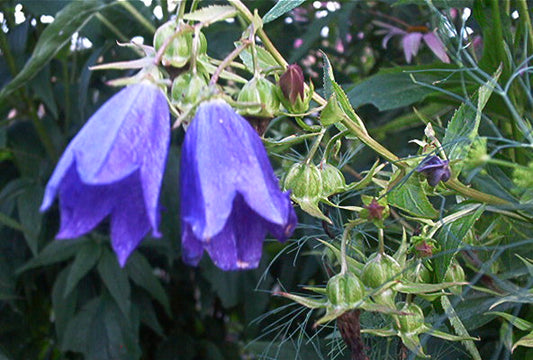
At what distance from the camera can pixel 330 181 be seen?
47 centimetres

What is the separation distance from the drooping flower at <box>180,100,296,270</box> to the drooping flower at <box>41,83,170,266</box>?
0.02 metres

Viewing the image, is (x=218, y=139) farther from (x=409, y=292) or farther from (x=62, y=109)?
(x=62, y=109)

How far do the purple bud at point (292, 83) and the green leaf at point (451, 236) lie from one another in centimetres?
15

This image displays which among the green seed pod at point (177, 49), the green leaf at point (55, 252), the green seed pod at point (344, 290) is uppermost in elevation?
the green seed pod at point (177, 49)

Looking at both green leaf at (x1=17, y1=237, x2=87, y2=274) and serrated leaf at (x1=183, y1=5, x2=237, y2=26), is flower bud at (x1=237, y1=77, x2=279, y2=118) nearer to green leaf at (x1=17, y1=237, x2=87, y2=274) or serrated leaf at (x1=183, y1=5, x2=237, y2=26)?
serrated leaf at (x1=183, y1=5, x2=237, y2=26)

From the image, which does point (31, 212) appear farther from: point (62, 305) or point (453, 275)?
point (453, 275)

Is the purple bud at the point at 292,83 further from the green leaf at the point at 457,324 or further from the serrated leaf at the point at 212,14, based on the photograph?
the green leaf at the point at 457,324

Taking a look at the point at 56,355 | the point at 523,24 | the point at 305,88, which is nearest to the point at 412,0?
the point at 523,24

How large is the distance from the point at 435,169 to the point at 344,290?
101 mm

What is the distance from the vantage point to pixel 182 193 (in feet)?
1.30

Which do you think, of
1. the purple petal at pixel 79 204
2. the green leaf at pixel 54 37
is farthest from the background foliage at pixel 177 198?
the purple petal at pixel 79 204

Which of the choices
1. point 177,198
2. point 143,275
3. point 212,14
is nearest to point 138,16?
point 177,198

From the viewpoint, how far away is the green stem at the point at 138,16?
0.88 metres

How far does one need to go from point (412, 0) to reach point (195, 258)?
0.38 metres
